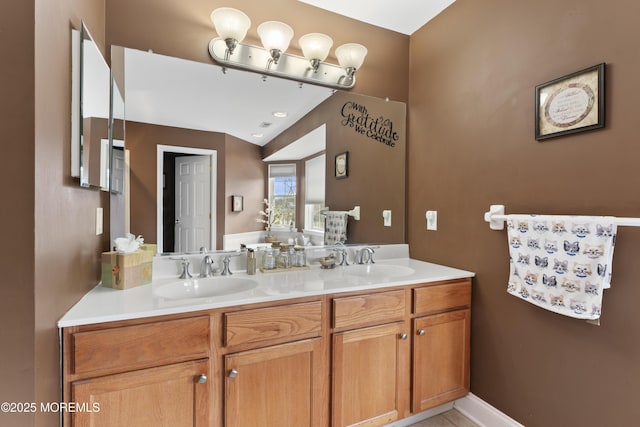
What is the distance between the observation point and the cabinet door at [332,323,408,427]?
57.8 inches

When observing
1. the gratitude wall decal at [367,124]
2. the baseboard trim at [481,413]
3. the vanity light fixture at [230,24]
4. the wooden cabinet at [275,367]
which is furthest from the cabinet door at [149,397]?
the gratitude wall decal at [367,124]

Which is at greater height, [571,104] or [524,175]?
[571,104]

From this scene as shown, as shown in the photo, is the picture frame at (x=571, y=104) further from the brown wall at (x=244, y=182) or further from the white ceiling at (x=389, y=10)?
the brown wall at (x=244, y=182)

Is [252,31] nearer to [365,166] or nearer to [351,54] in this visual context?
[351,54]

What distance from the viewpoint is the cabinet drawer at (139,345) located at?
1040 millimetres

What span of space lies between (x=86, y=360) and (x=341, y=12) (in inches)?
89.7

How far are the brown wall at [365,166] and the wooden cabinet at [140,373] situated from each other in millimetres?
1228

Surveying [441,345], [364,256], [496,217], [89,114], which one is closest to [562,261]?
[496,217]

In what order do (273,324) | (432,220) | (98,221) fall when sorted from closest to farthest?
1. (273,324)
2. (98,221)
3. (432,220)

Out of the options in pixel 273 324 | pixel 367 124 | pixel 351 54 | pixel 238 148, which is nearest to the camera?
pixel 273 324

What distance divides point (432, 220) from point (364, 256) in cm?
52

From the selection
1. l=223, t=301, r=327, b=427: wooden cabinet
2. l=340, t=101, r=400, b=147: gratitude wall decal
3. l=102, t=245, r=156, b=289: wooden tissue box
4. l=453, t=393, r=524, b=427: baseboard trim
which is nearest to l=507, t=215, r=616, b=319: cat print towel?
l=453, t=393, r=524, b=427: baseboard trim

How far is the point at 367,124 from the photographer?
7.32ft

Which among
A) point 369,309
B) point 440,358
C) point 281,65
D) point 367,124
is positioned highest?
point 281,65
